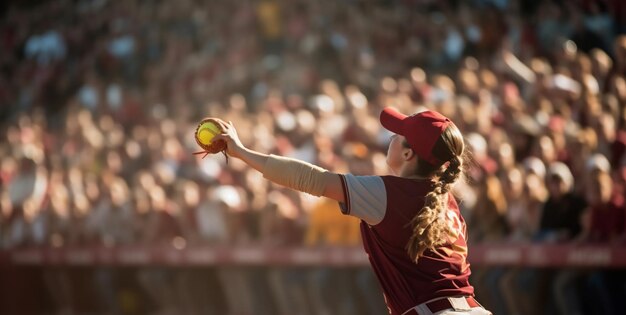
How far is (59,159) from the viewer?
18531 mm

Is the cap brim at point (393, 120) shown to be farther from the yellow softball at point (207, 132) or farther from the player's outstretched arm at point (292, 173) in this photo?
the yellow softball at point (207, 132)

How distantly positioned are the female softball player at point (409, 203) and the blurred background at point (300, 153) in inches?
203

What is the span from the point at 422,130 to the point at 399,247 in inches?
21.3

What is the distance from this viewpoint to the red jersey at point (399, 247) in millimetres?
5594

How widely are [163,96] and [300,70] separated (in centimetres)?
293

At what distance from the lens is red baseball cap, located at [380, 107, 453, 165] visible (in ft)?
18.5

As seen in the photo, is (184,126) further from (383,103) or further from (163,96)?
(383,103)

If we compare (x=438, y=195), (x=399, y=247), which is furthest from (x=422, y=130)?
(x=399, y=247)

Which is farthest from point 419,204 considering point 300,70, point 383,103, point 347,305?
point 300,70

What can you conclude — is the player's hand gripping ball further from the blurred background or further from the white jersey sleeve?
the blurred background

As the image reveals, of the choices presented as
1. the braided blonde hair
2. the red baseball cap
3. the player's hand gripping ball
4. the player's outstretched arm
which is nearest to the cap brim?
the red baseball cap

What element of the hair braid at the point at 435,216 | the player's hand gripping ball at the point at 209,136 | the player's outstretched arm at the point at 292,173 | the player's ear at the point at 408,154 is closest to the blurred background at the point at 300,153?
the hair braid at the point at 435,216

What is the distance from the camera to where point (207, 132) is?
5.61m

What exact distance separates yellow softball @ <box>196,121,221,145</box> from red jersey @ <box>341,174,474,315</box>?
0.61 meters
